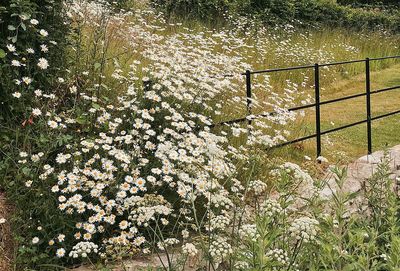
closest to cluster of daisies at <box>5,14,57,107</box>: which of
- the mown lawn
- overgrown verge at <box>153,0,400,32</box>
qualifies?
the mown lawn

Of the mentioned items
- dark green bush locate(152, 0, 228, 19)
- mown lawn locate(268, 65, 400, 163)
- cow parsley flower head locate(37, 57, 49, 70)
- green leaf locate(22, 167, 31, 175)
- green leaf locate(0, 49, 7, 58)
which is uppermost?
green leaf locate(0, 49, 7, 58)

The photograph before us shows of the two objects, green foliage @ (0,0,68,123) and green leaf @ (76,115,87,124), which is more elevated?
green foliage @ (0,0,68,123)

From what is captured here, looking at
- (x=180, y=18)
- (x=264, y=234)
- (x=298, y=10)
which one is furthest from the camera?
(x=298, y=10)

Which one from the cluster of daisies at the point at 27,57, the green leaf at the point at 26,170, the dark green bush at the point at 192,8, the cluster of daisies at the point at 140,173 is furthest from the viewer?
the dark green bush at the point at 192,8

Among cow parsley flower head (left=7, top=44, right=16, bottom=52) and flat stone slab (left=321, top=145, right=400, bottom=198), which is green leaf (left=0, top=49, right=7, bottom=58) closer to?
cow parsley flower head (left=7, top=44, right=16, bottom=52)

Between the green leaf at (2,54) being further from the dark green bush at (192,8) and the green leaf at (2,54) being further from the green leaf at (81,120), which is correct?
the dark green bush at (192,8)

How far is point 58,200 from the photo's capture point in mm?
3750

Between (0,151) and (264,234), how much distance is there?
2698 mm

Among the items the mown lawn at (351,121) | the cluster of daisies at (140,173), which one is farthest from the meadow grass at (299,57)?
the cluster of daisies at (140,173)

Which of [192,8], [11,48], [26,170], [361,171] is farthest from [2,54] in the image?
[192,8]

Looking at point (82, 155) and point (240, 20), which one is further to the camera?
point (240, 20)

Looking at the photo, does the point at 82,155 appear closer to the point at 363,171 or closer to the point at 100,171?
the point at 100,171

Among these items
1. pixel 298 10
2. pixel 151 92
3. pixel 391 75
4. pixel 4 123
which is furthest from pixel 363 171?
pixel 298 10

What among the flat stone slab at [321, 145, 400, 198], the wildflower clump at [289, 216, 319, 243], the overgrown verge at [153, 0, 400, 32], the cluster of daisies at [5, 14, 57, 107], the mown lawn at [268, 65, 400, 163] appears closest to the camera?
the wildflower clump at [289, 216, 319, 243]
